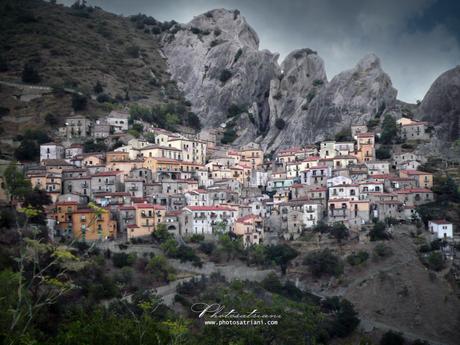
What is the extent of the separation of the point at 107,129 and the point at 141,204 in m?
21.3

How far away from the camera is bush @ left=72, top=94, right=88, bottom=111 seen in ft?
259

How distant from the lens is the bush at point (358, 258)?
169ft

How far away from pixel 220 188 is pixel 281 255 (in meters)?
11.2

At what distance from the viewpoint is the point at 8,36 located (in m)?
101

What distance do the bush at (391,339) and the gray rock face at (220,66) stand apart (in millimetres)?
44159

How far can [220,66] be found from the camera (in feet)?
337

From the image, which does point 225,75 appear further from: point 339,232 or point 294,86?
point 339,232

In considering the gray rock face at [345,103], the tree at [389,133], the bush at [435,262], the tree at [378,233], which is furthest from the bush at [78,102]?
the bush at [435,262]

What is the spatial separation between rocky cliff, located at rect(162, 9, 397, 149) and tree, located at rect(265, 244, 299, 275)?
1100 inches

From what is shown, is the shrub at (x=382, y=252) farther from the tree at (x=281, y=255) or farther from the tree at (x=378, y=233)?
the tree at (x=281, y=255)

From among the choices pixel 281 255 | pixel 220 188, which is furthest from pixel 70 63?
pixel 281 255

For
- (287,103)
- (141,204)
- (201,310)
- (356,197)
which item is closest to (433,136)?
(356,197)

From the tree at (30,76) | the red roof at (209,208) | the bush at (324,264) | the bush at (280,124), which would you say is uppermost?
the tree at (30,76)

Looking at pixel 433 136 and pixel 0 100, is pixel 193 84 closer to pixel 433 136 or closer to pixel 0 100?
pixel 0 100
